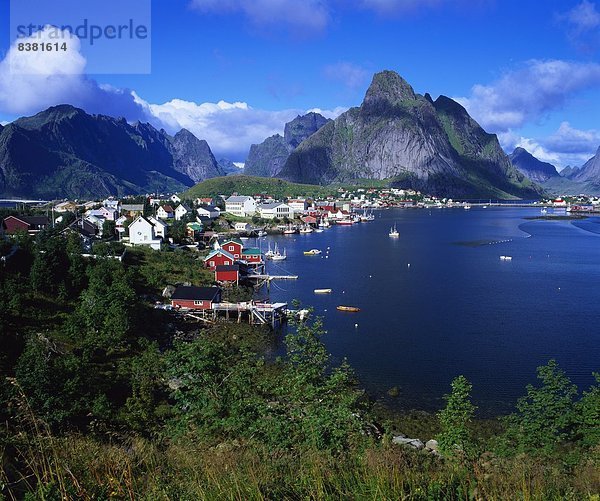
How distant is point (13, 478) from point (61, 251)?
16467mm

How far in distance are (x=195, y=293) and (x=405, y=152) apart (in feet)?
494

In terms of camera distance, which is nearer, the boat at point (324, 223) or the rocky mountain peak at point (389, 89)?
the boat at point (324, 223)

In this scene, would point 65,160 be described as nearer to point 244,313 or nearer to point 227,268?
point 227,268

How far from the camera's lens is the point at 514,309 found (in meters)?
21.1

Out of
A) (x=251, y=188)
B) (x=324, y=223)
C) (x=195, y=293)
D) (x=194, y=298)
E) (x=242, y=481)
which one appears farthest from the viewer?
(x=251, y=188)

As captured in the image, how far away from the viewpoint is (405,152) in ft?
524

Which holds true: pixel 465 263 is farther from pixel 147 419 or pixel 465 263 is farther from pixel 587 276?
pixel 147 419

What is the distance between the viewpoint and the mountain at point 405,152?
15400cm

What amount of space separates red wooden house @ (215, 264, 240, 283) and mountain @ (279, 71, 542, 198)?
12404 centimetres

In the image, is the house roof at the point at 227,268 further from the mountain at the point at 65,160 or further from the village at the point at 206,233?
the mountain at the point at 65,160

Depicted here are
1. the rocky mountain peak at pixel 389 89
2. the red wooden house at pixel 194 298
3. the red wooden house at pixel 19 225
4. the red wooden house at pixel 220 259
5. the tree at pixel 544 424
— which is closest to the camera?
the tree at pixel 544 424

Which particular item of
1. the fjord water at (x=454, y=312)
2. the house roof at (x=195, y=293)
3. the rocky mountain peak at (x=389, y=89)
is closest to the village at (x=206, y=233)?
the house roof at (x=195, y=293)

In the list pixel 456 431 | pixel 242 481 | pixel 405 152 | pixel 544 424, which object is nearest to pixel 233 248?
pixel 544 424

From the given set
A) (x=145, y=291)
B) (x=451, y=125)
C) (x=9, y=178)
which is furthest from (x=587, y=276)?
(x=451, y=125)
